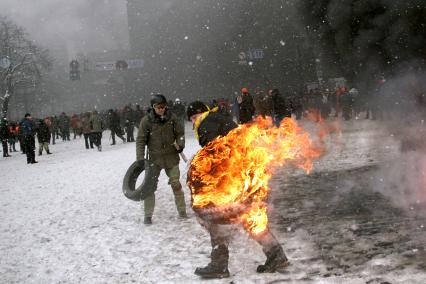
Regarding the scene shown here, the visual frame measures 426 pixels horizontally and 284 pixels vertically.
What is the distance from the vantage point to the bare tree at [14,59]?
49750mm

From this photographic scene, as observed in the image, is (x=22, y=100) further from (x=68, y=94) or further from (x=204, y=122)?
(x=204, y=122)

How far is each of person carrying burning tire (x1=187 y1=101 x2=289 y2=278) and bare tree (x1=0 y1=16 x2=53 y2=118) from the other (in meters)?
47.9

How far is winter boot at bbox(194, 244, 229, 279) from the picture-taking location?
454 cm

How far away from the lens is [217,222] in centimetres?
455

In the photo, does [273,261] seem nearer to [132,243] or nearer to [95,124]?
[132,243]

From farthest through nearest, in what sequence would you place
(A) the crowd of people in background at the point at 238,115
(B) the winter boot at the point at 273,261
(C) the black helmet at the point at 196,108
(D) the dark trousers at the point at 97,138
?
(D) the dark trousers at the point at 97,138 < (A) the crowd of people in background at the point at 238,115 < (C) the black helmet at the point at 196,108 < (B) the winter boot at the point at 273,261

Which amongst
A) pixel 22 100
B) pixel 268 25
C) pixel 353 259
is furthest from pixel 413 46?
pixel 22 100

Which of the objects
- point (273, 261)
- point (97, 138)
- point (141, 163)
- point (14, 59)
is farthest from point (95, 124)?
point (14, 59)

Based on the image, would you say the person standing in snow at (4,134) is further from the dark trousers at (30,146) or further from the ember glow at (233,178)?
the ember glow at (233,178)

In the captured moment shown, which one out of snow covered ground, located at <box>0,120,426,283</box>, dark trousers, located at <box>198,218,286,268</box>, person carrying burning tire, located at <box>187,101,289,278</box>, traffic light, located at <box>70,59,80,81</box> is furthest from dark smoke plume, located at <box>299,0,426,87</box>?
traffic light, located at <box>70,59,80,81</box>

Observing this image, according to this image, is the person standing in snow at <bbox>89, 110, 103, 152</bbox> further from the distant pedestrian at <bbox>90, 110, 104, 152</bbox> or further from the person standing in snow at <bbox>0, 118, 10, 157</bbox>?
the person standing in snow at <bbox>0, 118, 10, 157</bbox>

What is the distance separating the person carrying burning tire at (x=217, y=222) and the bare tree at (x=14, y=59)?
4785 centimetres

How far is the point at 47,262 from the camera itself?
18.3 ft

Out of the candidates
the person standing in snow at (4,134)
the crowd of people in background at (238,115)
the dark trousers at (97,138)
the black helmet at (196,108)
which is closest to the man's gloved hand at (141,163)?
the black helmet at (196,108)
